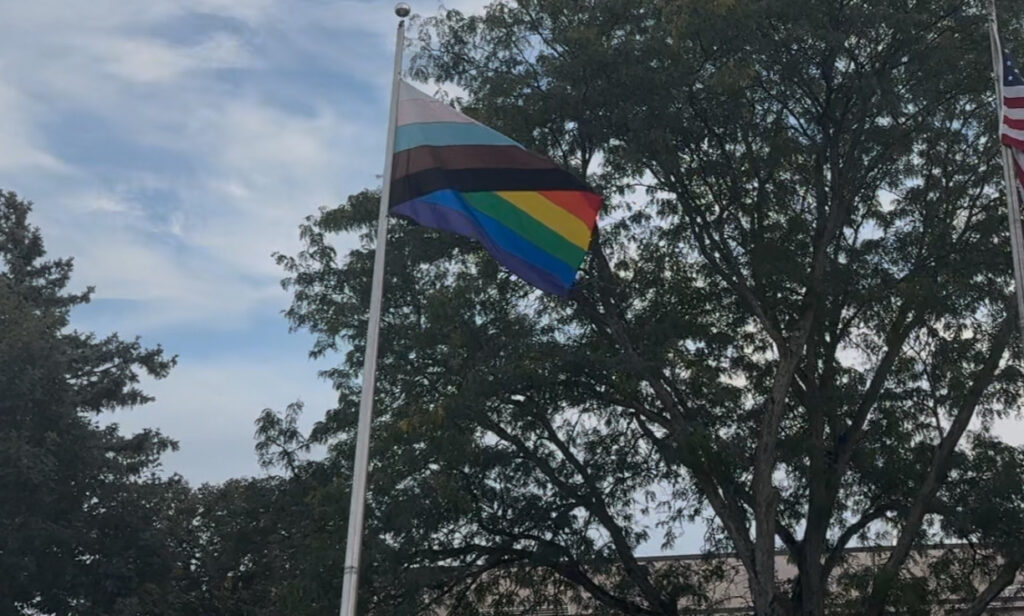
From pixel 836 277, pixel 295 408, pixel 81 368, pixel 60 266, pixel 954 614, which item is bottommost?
pixel 954 614

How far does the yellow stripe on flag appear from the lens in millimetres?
11227

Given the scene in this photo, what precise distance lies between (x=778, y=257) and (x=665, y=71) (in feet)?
10.6

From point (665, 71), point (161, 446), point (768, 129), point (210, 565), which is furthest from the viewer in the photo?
point (161, 446)

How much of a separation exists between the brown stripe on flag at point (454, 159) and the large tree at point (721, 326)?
270 inches

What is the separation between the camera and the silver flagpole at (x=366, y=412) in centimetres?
984

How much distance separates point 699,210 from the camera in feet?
66.0

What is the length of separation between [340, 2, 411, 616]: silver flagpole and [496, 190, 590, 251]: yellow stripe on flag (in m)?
1.05

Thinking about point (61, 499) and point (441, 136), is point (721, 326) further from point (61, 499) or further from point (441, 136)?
point (61, 499)

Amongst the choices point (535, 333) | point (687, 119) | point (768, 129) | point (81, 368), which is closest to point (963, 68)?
point (768, 129)

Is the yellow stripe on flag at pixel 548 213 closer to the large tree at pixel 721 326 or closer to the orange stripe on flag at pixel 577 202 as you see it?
the orange stripe on flag at pixel 577 202

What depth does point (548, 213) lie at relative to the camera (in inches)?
444

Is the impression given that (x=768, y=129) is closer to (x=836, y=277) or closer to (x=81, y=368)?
(x=836, y=277)

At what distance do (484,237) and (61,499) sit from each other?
811 inches

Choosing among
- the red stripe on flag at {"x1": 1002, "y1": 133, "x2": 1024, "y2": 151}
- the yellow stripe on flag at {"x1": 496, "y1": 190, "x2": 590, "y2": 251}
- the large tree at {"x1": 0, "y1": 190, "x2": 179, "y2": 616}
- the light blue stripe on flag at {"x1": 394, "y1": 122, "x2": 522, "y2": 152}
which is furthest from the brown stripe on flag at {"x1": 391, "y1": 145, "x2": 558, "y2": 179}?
the large tree at {"x1": 0, "y1": 190, "x2": 179, "y2": 616}
